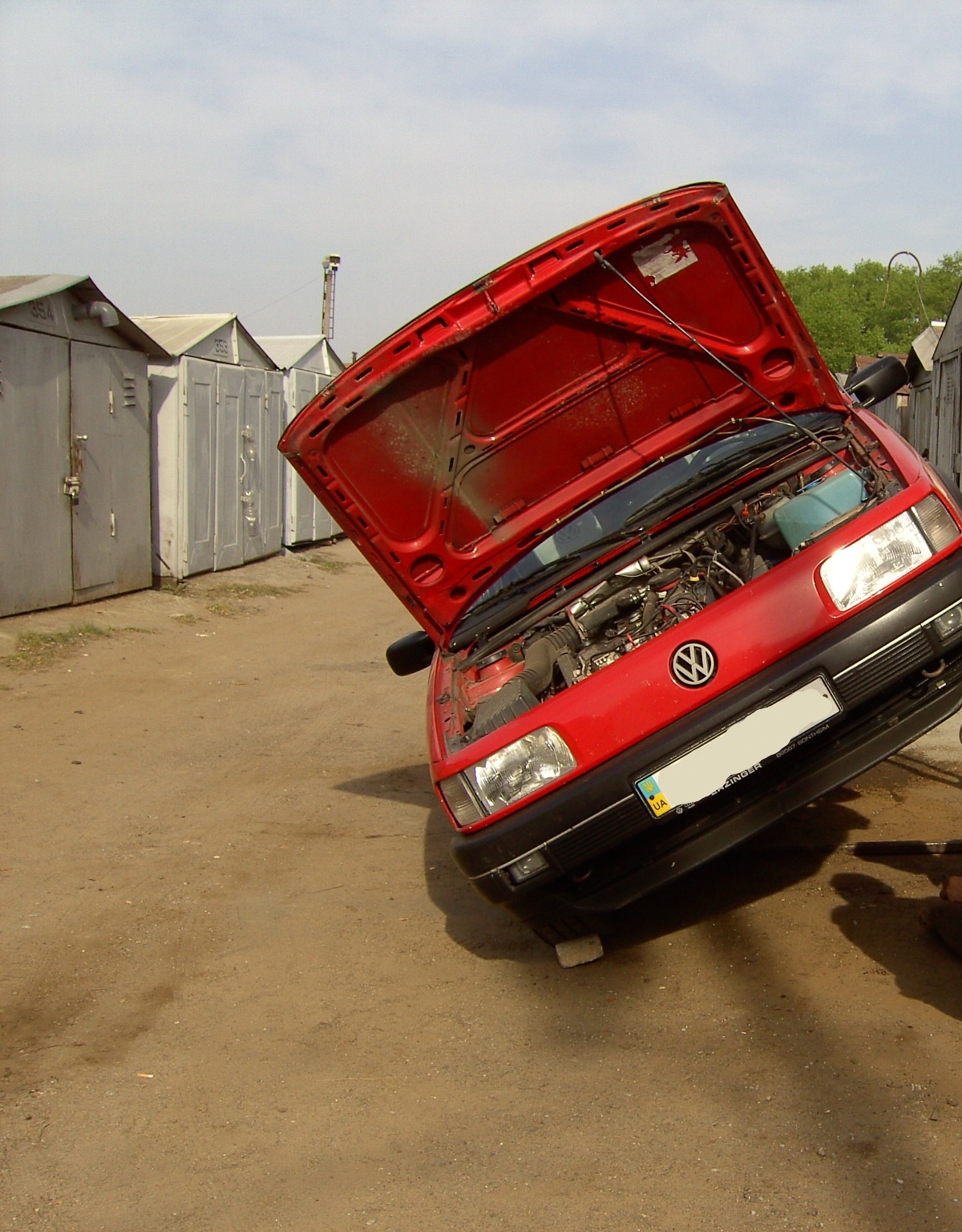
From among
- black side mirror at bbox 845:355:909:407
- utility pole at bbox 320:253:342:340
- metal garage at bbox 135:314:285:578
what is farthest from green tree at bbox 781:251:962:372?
black side mirror at bbox 845:355:909:407

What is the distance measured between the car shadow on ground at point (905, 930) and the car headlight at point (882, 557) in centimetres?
111

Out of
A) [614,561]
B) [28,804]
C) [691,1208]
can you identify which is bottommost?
[28,804]

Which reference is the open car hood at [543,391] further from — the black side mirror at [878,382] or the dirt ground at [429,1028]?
the dirt ground at [429,1028]

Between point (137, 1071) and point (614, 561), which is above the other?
point (614, 561)

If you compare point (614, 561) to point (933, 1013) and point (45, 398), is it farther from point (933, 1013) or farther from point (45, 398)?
point (45, 398)

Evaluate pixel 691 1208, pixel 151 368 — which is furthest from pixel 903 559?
pixel 151 368

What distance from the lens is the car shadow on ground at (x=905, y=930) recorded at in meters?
3.54

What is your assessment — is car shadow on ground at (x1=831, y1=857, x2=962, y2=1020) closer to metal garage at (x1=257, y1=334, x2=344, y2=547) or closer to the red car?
the red car

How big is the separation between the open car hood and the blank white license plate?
1.48 meters

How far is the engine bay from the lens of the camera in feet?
13.4

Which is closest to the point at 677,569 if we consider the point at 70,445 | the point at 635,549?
the point at 635,549

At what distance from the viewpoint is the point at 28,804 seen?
6113 millimetres

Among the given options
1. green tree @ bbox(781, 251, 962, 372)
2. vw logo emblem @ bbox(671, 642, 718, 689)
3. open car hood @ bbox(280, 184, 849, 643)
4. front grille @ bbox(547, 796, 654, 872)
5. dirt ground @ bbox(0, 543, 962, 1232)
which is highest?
green tree @ bbox(781, 251, 962, 372)

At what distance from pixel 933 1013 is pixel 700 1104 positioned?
807 millimetres
